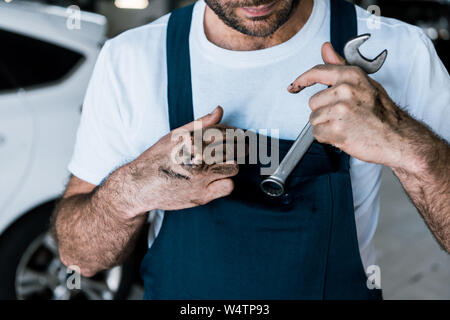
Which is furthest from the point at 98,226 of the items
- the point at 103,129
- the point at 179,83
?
the point at 179,83

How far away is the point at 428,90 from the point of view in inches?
39.9

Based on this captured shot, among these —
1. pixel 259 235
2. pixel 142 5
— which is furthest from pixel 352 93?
pixel 142 5

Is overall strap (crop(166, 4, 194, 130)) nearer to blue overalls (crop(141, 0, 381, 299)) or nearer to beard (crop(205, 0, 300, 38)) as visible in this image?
blue overalls (crop(141, 0, 381, 299))

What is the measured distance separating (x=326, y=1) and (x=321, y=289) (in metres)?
0.65

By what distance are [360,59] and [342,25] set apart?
23 centimetres

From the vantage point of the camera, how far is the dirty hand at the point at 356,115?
0.78m

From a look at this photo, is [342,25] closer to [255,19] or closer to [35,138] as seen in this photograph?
[255,19]

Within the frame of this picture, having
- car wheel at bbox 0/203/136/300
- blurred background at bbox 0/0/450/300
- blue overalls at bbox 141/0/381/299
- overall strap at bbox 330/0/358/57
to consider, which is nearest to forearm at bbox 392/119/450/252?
blue overalls at bbox 141/0/381/299

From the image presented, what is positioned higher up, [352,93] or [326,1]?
[326,1]

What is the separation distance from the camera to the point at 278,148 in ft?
3.22

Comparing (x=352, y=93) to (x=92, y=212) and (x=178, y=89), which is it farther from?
(x=92, y=212)

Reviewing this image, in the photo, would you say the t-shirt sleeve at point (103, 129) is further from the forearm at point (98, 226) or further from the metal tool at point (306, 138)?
the metal tool at point (306, 138)

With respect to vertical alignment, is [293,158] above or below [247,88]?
below

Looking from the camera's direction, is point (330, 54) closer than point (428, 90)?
Yes
